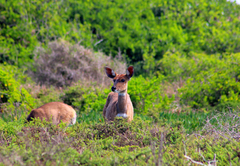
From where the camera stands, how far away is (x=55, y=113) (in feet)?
22.8

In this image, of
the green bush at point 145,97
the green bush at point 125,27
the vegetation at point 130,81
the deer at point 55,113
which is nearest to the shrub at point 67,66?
the vegetation at point 130,81

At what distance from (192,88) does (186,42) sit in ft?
24.3

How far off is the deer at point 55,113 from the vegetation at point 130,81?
0.46m

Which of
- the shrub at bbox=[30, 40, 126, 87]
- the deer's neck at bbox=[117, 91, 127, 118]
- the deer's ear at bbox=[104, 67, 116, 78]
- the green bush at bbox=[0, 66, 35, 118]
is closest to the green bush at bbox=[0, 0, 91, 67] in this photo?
the shrub at bbox=[30, 40, 126, 87]

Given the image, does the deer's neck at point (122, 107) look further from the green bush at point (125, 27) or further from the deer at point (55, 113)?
the green bush at point (125, 27)

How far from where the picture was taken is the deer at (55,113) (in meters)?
6.66

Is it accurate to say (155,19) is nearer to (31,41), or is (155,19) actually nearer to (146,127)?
(31,41)

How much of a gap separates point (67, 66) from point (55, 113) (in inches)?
214

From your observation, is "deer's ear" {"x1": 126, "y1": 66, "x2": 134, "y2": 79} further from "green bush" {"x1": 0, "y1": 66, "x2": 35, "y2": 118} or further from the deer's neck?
"green bush" {"x1": 0, "y1": 66, "x2": 35, "y2": 118}

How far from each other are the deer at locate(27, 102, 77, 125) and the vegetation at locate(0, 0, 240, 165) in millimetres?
459

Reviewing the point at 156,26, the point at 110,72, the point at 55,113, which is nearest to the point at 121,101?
the point at 110,72

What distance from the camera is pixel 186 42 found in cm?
1639

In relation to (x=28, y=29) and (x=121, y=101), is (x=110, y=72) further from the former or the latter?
(x=28, y=29)

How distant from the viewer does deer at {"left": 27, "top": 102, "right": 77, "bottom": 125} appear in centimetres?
666
